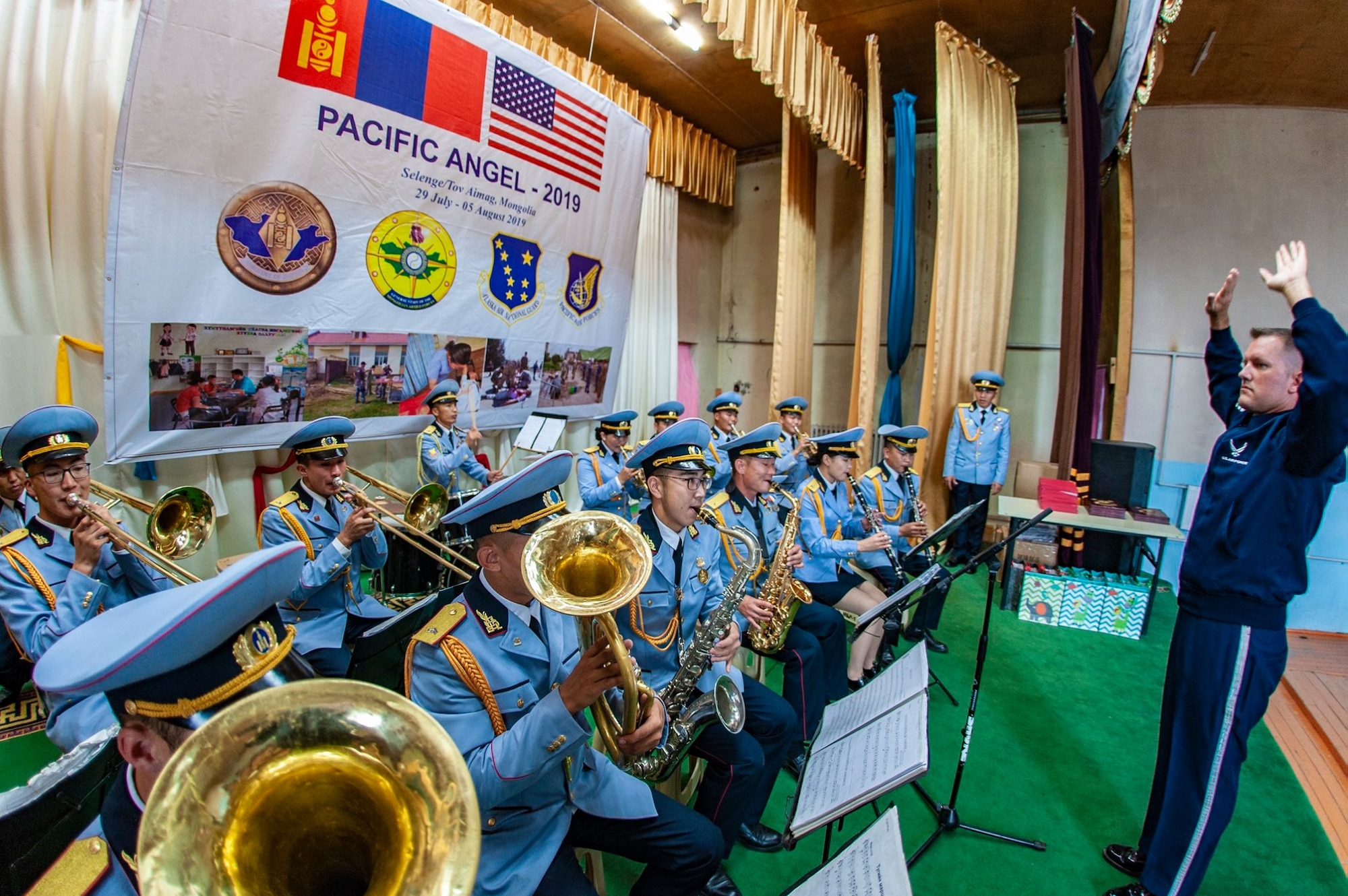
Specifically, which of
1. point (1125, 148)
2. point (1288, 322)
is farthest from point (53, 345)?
point (1288, 322)

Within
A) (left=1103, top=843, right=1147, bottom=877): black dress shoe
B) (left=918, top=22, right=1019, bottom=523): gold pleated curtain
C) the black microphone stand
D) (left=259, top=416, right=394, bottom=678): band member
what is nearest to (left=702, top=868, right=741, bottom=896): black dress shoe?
the black microphone stand

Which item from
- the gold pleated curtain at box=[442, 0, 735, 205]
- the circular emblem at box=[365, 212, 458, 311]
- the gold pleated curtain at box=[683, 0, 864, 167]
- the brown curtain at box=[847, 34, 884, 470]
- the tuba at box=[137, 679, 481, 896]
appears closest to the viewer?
the tuba at box=[137, 679, 481, 896]

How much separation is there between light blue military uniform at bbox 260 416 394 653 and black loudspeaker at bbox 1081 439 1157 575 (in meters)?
7.10

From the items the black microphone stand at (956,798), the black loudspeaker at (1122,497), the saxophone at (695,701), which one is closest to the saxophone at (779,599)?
the saxophone at (695,701)

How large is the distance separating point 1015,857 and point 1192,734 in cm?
107

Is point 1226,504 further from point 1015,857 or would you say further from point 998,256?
point 998,256

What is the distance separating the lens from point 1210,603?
2.43 metres

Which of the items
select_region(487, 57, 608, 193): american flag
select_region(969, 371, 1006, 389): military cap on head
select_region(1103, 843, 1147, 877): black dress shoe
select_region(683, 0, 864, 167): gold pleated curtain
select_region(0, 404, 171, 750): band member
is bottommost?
select_region(1103, 843, 1147, 877): black dress shoe

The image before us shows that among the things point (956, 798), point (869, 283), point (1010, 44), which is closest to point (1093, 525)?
point (956, 798)

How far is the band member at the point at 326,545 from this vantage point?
3.26 meters

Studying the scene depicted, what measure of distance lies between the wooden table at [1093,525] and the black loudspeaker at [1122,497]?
0.20 metres

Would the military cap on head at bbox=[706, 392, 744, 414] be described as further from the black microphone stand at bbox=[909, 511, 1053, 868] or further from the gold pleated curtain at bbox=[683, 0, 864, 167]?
the black microphone stand at bbox=[909, 511, 1053, 868]

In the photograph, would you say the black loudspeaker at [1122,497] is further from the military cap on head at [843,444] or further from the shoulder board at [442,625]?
the shoulder board at [442,625]

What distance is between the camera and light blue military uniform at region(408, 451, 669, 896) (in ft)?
5.36
